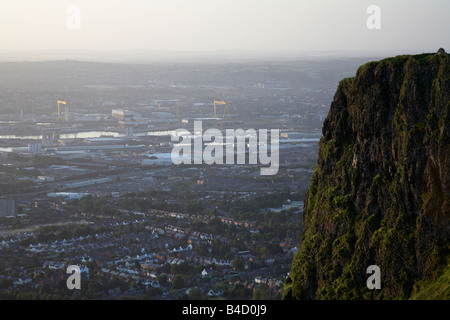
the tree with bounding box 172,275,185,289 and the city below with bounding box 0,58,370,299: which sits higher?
the tree with bounding box 172,275,185,289

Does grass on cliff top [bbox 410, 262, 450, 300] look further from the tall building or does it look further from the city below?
the tall building

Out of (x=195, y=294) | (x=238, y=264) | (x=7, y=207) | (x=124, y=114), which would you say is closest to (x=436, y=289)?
(x=195, y=294)

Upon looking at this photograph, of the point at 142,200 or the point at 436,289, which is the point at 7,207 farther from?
the point at 436,289

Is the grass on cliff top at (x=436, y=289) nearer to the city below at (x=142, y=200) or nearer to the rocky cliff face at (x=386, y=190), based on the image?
the rocky cliff face at (x=386, y=190)

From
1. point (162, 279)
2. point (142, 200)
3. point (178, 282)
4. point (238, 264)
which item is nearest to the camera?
point (178, 282)

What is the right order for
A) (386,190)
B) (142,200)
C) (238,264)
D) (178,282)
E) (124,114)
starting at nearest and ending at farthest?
(386,190) → (178,282) → (238,264) → (142,200) → (124,114)

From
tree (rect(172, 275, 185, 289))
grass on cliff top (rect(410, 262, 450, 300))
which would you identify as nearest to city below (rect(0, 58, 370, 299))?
tree (rect(172, 275, 185, 289))
